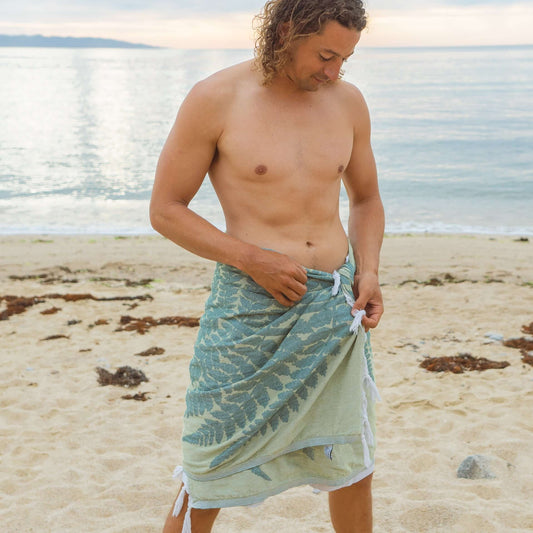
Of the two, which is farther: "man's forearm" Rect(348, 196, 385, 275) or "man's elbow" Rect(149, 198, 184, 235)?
"man's forearm" Rect(348, 196, 385, 275)

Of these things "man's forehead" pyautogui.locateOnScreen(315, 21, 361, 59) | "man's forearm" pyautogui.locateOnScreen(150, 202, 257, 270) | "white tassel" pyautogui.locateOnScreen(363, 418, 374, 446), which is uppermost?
"man's forehead" pyautogui.locateOnScreen(315, 21, 361, 59)

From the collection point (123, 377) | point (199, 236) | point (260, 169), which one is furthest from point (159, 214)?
point (123, 377)

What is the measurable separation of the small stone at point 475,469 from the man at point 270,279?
5.70ft

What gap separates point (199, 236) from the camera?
7.07 ft

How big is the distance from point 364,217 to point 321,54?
69 centimetres

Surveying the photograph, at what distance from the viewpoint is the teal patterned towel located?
7.16 ft

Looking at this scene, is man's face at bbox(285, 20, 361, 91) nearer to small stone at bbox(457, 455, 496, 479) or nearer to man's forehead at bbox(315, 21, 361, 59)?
man's forehead at bbox(315, 21, 361, 59)

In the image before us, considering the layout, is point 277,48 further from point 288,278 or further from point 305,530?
point 305,530

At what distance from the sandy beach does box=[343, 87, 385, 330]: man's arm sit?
60.7 inches

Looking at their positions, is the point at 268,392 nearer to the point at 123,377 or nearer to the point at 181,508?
the point at 181,508

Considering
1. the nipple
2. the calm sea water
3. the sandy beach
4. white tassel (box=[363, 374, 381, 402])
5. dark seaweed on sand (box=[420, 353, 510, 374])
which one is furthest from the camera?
the calm sea water

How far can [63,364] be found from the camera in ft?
18.9

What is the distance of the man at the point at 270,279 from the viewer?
7.04ft

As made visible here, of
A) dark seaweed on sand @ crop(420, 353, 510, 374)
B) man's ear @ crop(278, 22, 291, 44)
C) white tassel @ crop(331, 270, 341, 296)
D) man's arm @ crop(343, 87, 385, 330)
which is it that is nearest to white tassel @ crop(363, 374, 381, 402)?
man's arm @ crop(343, 87, 385, 330)
